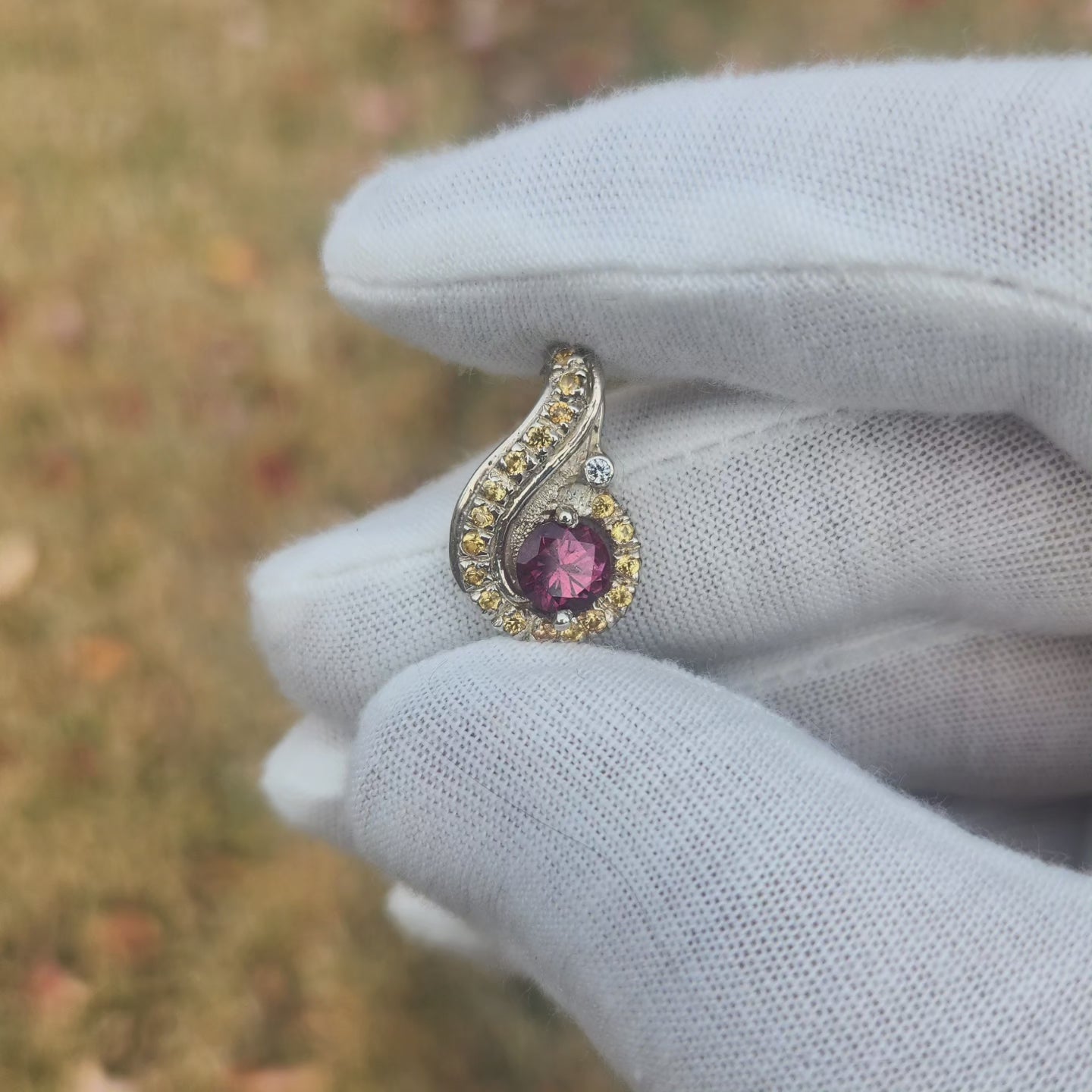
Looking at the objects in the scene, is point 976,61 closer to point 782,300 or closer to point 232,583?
point 782,300

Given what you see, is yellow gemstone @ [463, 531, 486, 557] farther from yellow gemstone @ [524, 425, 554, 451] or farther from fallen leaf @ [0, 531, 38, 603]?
fallen leaf @ [0, 531, 38, 603]

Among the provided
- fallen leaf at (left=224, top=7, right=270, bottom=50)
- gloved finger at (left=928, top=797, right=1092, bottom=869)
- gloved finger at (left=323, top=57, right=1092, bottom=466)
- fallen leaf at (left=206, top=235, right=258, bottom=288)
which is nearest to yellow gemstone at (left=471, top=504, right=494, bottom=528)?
gloved finger at (left=323, top=57, right=1092, bottom=466)

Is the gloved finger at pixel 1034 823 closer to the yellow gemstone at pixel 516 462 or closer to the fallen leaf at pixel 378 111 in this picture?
the yellow gemstone at pixel 516 462

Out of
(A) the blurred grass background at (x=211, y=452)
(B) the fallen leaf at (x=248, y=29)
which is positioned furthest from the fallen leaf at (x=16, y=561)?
(B) the fallen leaf at (x=248, y=29)

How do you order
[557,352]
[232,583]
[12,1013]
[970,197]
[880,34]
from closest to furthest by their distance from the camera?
[970,197] → [557,352] → [12,1013] → [232,583] → [880,34]

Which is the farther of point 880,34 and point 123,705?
point 880,34

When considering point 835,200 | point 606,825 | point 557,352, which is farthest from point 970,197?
point 606,825

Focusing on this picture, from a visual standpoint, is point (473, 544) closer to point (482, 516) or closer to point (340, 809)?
point (482, 516)
